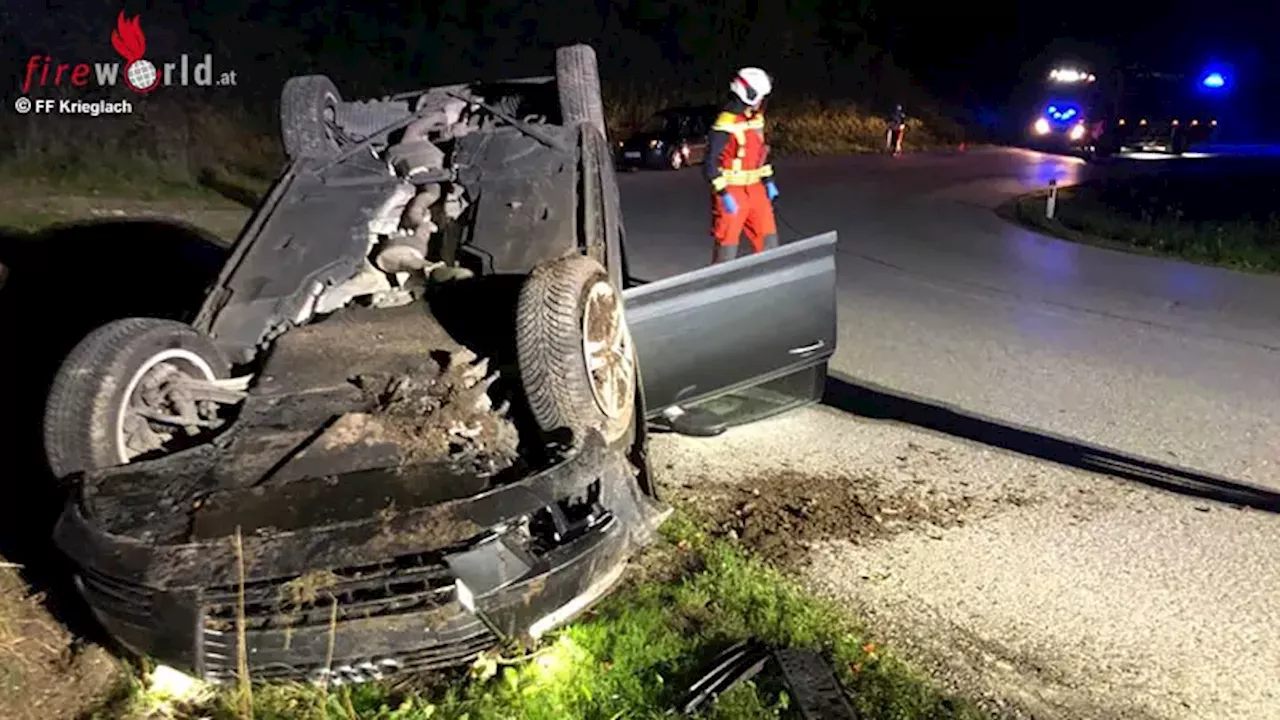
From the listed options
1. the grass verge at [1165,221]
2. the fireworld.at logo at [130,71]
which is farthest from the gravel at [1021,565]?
the fireworld.at logo at [130,71]

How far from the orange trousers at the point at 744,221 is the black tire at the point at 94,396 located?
153 inches

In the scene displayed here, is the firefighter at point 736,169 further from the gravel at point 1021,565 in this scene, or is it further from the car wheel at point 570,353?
the car wheel at point 570,353

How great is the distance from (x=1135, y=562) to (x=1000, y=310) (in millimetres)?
4728

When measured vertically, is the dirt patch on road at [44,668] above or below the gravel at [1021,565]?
above

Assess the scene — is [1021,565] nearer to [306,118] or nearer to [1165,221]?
Answer: [306,118]

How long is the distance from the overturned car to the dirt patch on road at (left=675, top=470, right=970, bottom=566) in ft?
1.44

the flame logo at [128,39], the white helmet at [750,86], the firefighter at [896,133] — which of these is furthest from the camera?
the firefighter at [896,133]

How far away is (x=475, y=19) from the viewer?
88.0 ft

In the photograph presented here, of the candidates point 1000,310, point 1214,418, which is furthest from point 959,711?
point 1000,310

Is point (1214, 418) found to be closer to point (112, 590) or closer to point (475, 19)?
point (112, 590)

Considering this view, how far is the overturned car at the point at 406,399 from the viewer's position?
2.87 metres

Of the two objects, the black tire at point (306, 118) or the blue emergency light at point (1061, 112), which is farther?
the blue emergency light at point (1061, 112)

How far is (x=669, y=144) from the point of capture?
20375mm

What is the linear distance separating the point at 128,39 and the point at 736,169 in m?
13.4
